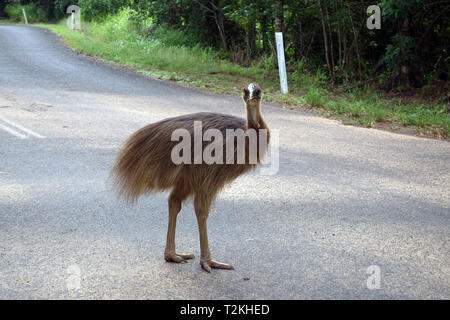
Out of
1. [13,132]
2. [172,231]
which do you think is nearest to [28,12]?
[13,132]

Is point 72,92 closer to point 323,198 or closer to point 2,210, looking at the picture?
point 2,210

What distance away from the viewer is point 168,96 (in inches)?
420

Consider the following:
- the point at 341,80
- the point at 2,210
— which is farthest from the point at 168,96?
the point at 2,210

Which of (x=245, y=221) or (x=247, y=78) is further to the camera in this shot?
(x=247, y=78)

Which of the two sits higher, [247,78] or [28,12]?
[28,12]

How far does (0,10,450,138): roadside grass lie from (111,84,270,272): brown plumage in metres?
5.95

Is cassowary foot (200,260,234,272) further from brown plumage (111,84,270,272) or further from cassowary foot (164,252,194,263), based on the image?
cassowary foot (164,252,194,263)

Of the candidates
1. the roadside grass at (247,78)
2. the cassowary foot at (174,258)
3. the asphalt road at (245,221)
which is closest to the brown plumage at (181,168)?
the cassowary foot at (174,258)

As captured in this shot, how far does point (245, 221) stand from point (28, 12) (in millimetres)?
39781

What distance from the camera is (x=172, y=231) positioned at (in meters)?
3.75

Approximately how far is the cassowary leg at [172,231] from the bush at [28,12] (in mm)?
38318

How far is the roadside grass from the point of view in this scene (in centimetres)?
934

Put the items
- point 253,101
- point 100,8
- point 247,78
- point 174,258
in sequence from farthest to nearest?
point 100,8 → point 247,78 → point 174,258 → point 253,101

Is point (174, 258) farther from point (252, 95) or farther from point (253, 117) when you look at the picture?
point (252, 95)
